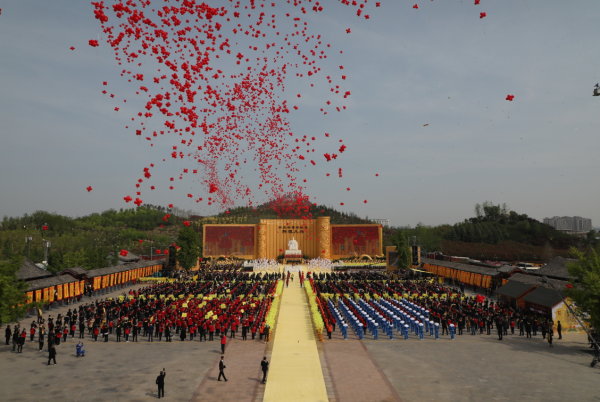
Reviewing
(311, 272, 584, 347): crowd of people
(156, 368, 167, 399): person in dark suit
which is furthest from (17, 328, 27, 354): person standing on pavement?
(311, 272, 584, 347): crowd of people

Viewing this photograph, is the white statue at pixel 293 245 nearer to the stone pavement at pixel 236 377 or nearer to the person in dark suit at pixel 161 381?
the stone pavement at pixel 236 377

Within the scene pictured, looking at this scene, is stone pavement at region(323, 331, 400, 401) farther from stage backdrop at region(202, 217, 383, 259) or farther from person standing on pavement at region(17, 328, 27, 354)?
stage backdrop at region(202, 217, 383, 259)

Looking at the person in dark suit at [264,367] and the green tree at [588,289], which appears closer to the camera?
the person in dark suit at [264,367]

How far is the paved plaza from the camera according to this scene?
12797 mm

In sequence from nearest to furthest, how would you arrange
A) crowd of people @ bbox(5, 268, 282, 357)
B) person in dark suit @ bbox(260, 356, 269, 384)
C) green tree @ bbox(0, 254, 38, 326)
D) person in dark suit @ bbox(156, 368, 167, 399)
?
person in dark suit @ bbox(156, 368, 167, 399) < person in dark suit @ bbox(260, 356, 269, 384) < green tree @ bbox(0, 254, 38, 326) < crowd of people @ bbox(5, 268, 282, 357)

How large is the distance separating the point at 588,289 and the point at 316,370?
50.3ft

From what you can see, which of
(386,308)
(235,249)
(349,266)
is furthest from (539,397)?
(235,249)

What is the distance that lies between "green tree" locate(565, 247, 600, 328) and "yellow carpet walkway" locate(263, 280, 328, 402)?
47.0ft

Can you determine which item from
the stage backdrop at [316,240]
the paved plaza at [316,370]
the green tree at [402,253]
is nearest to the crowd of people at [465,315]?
the paved plaza at [316,370]

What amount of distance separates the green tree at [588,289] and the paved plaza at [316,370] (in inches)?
85.2

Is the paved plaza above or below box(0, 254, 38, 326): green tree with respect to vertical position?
below

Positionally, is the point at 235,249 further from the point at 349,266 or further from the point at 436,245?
the point at 436,245

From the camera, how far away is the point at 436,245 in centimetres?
10250

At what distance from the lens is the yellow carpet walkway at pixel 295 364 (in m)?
12.8
